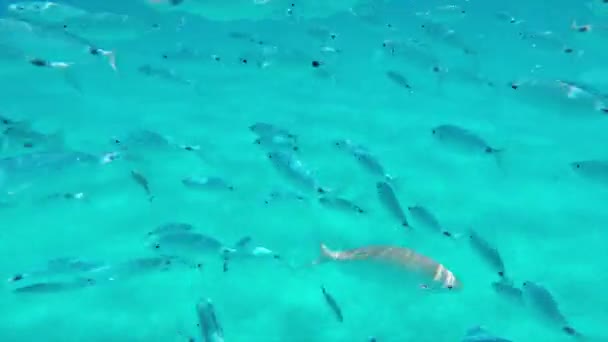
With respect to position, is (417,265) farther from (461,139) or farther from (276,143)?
(276,143)

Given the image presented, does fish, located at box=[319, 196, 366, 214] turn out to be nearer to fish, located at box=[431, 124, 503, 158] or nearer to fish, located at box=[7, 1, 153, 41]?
fish, located at box=[431, 124, 503, 158]

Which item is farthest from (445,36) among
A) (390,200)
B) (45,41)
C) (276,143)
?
(45,41)

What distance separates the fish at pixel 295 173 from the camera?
4891 millimetres

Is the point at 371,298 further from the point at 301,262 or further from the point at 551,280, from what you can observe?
the point at 551,280

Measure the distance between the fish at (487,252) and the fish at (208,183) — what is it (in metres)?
2.45

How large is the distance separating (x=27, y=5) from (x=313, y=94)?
22.0 feet

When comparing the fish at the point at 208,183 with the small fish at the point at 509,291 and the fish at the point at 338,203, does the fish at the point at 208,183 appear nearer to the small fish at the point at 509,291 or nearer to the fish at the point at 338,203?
the fish at the point at 338,203

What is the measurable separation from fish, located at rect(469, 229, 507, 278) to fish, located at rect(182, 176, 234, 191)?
2448mm

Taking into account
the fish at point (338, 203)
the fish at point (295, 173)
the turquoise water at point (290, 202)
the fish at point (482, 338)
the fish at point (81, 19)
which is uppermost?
the fish at point (81, 19)

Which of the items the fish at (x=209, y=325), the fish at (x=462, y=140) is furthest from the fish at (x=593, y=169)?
the fish at (x=209, y=325)

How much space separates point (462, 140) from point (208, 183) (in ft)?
8.31

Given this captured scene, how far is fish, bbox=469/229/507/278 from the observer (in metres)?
4.18

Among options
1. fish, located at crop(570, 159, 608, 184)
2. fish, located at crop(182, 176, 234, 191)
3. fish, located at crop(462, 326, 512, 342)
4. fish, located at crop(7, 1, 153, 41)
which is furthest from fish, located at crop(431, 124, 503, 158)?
fish, located at crop(7, 1, 153, 41)

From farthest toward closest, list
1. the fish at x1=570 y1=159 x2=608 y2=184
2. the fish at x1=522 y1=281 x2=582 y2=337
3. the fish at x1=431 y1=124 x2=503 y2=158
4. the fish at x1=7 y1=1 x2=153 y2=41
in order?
1. the fish at x1=7 y1=1 x2=153 y2=41
2. the fish at x1=431 y1=124 x2=503 y2=158
3. the fish at x1=570 y1=159 x2=608 y2=184
4. the fish at x1=522 y1=281 x2=582 y2=337
